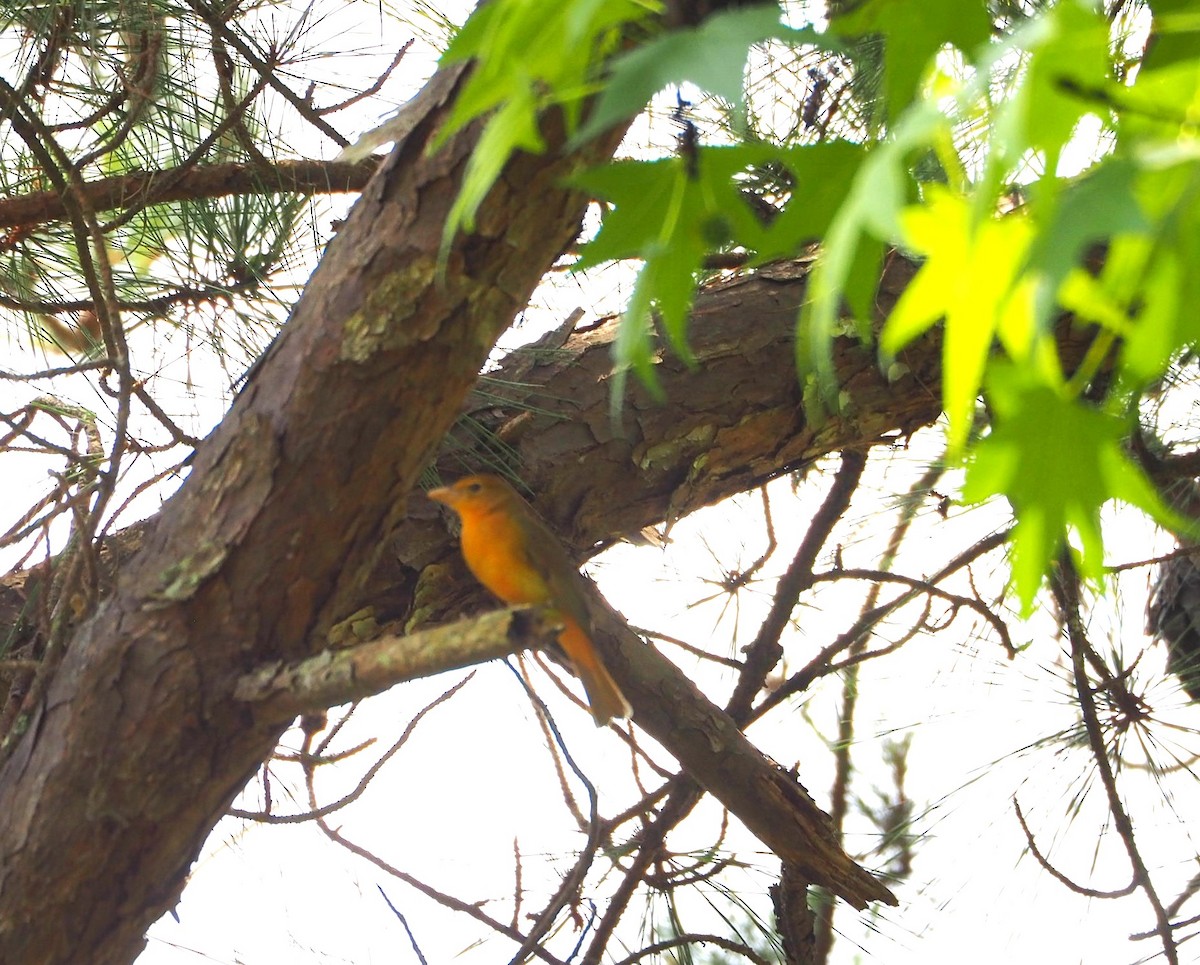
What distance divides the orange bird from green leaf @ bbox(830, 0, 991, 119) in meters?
1.15

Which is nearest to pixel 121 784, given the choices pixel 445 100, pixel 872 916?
pixel 445 100

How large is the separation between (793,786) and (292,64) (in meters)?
1.57

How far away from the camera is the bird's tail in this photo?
6.22ft

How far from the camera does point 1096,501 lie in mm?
736

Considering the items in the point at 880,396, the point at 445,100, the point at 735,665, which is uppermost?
the point at 880,396

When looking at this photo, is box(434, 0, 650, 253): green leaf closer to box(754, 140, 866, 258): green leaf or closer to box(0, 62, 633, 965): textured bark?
box(754, 140, 866, 258): green leaf

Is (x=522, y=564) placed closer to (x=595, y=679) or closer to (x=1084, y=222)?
(x=595, y=679)

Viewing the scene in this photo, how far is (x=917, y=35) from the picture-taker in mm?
698

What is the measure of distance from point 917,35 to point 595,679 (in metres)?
1.36

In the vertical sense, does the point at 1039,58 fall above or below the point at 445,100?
below

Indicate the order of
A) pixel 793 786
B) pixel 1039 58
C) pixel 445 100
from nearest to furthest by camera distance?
pixel 1039 58 < pixel 445 100 < pixel 793 786

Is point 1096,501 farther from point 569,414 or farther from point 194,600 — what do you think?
point 569,414

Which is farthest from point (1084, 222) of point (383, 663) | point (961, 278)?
point (383, 663)

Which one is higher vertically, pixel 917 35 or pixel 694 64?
pixel 917 35
